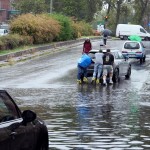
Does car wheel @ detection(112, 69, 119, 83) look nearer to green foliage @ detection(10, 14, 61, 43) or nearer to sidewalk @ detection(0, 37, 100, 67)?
sidewalk @ detection(0, 37, 100, 67)

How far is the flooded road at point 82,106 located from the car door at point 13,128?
324cm

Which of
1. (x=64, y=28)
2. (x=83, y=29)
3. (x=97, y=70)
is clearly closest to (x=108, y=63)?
→ (x=97, y=70)

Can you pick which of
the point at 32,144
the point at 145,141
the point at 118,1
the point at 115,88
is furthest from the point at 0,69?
the point at 118,1

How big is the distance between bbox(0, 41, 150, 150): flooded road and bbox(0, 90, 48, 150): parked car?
111 inches

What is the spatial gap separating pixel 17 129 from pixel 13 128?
0.44 feet

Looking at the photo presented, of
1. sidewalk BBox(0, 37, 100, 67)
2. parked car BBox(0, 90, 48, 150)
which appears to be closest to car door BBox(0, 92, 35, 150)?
parked car BBox(0, 90, 48, 150)

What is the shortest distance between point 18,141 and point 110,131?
644 cm

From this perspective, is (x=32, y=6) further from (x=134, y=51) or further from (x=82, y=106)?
(x=82, y=106)

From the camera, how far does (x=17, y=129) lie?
8.55 m

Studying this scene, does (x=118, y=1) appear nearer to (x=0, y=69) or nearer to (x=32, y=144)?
(x=0, y=69)

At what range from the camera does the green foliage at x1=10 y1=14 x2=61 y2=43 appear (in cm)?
5075

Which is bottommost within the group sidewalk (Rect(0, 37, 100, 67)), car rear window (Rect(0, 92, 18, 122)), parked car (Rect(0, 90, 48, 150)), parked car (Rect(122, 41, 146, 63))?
sidewalk (Rect(0, 37, 100, 67))

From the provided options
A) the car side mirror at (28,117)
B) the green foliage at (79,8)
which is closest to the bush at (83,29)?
the green foliage at (79,8)

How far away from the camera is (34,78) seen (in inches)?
1220
